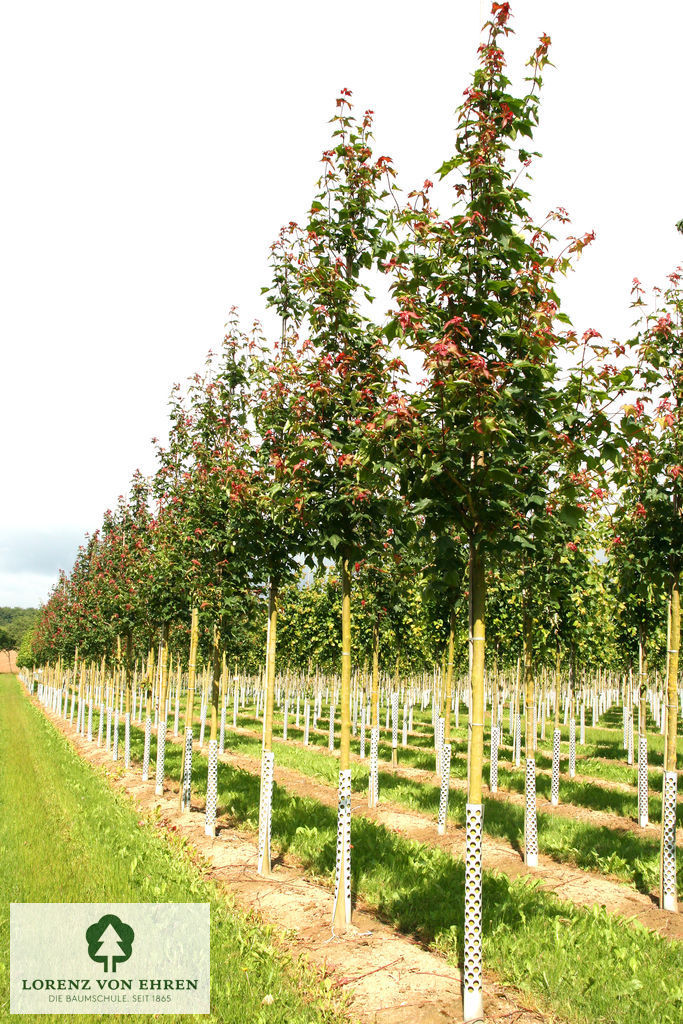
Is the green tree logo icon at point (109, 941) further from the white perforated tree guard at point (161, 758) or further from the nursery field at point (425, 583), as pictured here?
the white perforated tree guard at point (161, 758)

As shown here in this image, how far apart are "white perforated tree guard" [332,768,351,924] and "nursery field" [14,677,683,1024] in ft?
1.09

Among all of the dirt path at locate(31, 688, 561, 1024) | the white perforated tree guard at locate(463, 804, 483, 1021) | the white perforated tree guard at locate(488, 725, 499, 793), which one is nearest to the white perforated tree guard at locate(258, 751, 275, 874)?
the dirt path at locate(31, 688, 561, 1024)

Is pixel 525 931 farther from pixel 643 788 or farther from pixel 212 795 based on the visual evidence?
pixel 643 788

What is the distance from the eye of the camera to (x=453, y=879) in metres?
9.74

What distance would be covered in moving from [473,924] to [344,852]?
246 cm

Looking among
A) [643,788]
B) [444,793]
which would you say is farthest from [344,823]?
[643,788]

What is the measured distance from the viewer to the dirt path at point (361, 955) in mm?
6141

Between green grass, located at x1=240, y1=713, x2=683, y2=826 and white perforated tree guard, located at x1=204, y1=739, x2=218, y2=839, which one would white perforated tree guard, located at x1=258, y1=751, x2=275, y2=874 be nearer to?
white perforated tree guard, located at x1=204, y1=739, x2=218, y2=839

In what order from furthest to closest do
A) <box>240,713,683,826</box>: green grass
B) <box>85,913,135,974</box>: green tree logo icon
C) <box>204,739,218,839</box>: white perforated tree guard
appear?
<box>240,713,683,826</box>: green grass
<box>204,739,218,839</box>: white perforated tree guard
<box>85,913,135,974</box>: green tree logo icon

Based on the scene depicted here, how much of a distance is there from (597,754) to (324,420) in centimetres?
2574

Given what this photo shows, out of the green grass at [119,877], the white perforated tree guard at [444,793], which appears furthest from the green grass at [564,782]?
the green grass at [119,877]

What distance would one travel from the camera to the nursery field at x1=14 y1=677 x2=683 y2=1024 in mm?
6648

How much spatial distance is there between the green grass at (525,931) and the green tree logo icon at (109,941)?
332 centimetres

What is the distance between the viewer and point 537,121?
21.1ft
